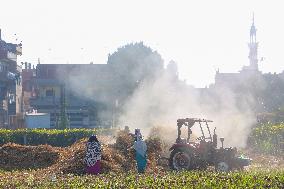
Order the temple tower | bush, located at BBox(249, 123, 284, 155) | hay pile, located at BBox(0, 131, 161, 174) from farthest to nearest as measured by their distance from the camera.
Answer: the temple tower < bush, located at BBox(249, 123, 284, 155) < hay pile, located at BBox(0, 131, 161, 174)

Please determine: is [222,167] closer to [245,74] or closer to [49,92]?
[49,92]

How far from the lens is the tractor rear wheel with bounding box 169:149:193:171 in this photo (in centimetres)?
2133

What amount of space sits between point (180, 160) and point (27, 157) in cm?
966

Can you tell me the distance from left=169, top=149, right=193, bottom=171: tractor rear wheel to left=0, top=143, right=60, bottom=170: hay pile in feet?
25.0

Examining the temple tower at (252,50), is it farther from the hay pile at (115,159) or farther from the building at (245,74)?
the hay pile at (115,159)

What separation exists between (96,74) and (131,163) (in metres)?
47.5

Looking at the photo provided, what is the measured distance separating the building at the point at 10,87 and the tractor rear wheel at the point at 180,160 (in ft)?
124

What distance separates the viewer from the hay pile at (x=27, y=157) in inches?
1034

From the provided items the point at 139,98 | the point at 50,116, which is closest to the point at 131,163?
the point at 139,98

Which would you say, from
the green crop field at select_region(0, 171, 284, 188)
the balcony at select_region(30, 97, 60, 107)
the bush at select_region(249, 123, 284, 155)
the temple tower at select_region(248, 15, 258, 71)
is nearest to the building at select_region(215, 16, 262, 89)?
the temple tower at select_region(248, 15, 258, 71)

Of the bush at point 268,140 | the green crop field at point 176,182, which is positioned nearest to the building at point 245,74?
the bush at point 268,140

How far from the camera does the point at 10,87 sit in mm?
61156

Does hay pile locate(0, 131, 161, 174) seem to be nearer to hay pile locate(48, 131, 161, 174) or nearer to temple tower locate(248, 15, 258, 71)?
hay pile locate(48, 131, 161, 174)

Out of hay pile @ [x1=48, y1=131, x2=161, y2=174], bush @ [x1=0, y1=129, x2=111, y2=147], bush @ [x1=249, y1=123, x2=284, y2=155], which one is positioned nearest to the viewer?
hay pile @ [x1=48, y1=131, x2=161, y2=174]
